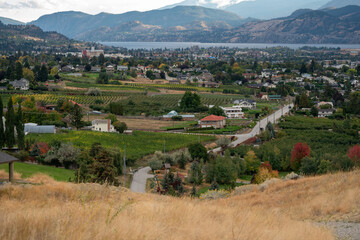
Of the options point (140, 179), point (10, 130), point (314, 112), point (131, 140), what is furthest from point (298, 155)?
point (314, 112)

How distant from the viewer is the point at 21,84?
48188mm

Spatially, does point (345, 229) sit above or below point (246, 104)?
above

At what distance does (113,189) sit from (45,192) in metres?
1.41

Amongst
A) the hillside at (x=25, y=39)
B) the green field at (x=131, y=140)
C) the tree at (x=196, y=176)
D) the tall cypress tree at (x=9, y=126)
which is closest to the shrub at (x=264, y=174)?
the tree at (x=196, y=176)

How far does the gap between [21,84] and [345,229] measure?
155 feet

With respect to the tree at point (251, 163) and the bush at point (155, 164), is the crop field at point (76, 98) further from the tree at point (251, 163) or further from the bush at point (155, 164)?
the tree at point (251, 163)

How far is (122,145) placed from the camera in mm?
25219

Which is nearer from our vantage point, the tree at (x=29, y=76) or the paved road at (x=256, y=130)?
the paved road at (x=256, y=130)

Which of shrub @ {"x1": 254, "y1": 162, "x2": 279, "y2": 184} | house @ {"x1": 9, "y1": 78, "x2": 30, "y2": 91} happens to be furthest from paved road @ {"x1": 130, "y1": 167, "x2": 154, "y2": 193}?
house @ {"x1": 9, "y1": 78, "x2": 30, "y2": 91}

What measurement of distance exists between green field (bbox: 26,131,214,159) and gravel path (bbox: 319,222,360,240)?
16.5 meters

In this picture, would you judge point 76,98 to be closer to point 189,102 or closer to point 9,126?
point 189,102

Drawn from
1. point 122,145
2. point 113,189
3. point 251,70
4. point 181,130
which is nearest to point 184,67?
point 251,70

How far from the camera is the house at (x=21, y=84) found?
4775 cm

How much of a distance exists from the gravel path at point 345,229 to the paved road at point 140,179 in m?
10.3
